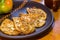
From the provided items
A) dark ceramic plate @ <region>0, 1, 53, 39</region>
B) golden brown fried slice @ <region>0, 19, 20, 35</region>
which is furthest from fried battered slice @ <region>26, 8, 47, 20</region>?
golden brown fried slice @ <region>0, 19, 20, 35</region>

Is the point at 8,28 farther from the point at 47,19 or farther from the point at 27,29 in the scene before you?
the point at 47,19

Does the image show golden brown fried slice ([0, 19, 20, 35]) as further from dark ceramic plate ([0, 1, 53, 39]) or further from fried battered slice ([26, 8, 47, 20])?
fried battered slice ([26, 8, 47, 20])

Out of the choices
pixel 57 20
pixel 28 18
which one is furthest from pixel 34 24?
pixel 57 20

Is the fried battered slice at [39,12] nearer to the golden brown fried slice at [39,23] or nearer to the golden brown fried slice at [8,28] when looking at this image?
the golden brown fried slice at [39,23]

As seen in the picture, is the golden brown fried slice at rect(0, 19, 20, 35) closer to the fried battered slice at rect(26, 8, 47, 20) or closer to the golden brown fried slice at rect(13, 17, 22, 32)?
the golden brown fried slice at rect(13, 17, 22, 32)

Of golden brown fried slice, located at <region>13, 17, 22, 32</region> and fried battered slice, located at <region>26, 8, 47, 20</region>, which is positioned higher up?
fried battered slice, located at <region>26, 8, 47, 20</region>

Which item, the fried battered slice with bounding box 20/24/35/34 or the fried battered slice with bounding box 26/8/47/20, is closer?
the fried battered slice with bounding box 20/24/35/34

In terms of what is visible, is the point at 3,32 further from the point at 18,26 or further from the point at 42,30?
the point at 42,30

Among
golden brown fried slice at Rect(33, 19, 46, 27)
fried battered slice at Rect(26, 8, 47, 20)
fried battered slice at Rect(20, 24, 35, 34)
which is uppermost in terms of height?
fried battered slice at Rect(26, 8, 47, 20)

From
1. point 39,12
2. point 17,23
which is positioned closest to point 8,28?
point 17,23
